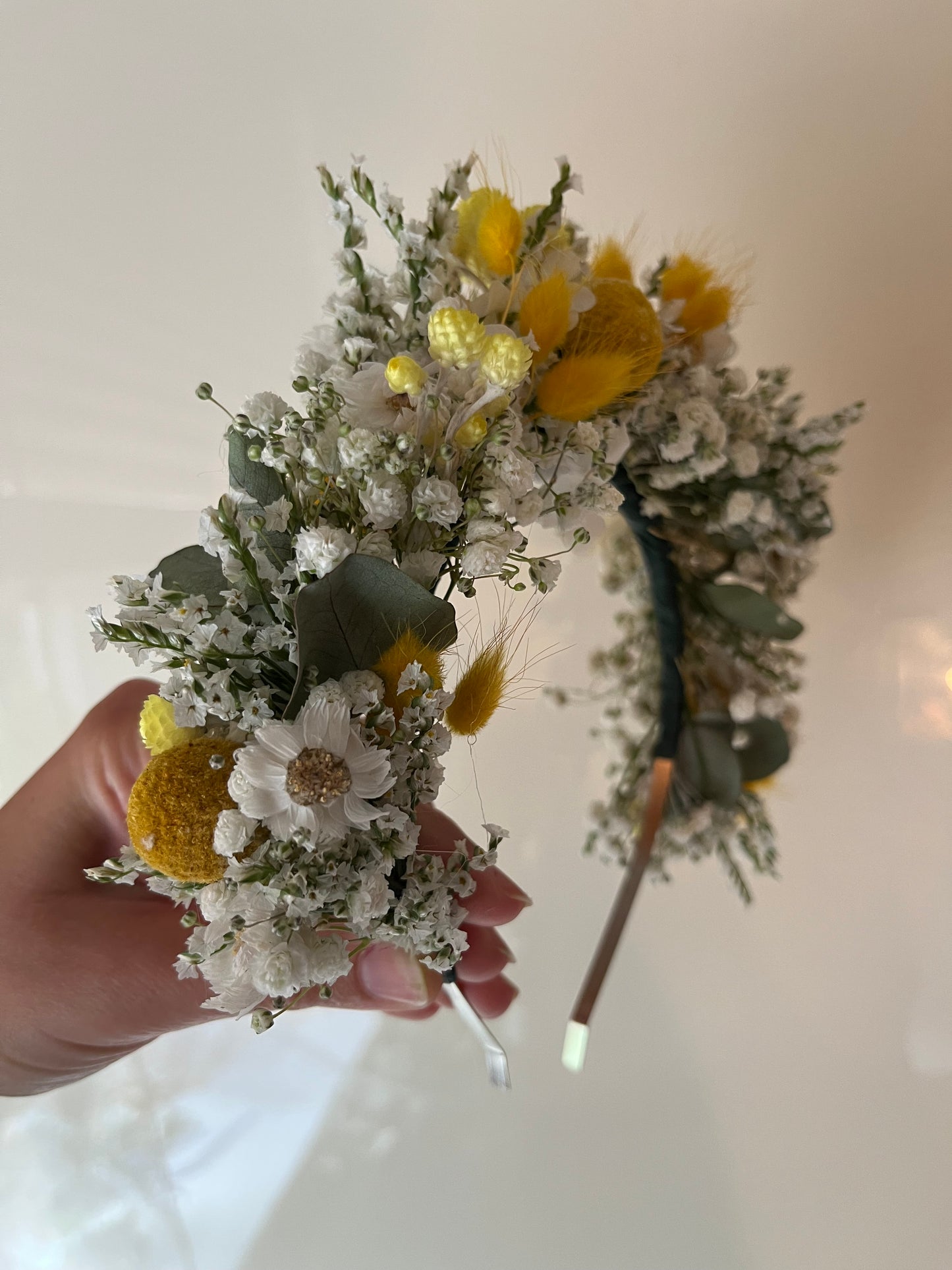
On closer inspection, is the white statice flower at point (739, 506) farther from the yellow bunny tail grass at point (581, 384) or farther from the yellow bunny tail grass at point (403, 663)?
the yellow bunny tail grass at point (403, 663)

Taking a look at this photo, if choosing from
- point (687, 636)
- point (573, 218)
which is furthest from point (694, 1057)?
point (573, 218)

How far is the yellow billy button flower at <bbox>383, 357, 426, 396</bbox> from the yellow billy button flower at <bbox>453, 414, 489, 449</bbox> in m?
0.03

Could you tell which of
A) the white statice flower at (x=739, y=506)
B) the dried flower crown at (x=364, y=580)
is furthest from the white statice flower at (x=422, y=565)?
the white statice flower at (x=739, y=506)

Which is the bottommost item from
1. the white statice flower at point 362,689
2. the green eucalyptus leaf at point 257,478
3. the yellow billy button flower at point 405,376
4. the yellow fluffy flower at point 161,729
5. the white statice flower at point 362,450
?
the yellow fluffy flower at point 161,729

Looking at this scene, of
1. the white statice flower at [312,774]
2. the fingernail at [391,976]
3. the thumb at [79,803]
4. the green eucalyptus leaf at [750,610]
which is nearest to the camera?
the white statice flower at [312,774]

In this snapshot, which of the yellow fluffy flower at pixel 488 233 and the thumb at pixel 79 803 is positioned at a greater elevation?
the yellow fluffy flower at pixel 488 233

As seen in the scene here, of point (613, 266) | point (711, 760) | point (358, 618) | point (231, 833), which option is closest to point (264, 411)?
point (358, 618)

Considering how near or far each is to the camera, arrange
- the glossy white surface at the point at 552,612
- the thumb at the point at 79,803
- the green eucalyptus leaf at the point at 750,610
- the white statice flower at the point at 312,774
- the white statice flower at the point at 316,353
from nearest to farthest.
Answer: the white statice flower at the point at 312,774 < the white statice flower at the point at 316,353 < the thumb at the point at 79,803 < the green eucalyptus leaf at the point at 750,610 < the glossy white surface at the point at 552,612

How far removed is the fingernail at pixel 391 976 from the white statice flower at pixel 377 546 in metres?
0.34

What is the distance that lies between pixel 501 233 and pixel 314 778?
0.40 m

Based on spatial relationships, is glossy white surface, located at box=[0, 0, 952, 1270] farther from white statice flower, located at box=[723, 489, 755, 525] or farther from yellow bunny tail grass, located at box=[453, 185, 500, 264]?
yellow bunny tail grass, located at box=[453, 185, 500, 264]

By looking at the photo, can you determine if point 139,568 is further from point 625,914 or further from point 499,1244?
point 499,1244

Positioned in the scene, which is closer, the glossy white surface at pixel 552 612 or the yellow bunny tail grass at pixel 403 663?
the yellow bunny tail grass at pixel 403 663

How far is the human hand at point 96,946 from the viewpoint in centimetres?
66
